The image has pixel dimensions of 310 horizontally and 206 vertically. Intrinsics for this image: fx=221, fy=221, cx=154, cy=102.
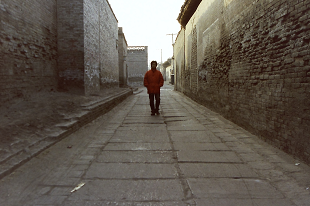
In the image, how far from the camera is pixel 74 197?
2.02 metres

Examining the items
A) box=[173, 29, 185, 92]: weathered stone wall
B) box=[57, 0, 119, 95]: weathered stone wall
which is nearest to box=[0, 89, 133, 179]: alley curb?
box=[57, 0, 119, 95]: weathered stone wall

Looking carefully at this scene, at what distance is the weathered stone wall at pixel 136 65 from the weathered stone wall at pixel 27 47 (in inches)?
1018

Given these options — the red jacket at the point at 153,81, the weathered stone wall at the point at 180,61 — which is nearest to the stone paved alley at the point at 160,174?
the red jacket at the point at 153,81

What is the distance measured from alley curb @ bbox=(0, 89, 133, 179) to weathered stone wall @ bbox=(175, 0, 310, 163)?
343 centimetres

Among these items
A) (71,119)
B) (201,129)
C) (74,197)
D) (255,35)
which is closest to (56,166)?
(74,197)

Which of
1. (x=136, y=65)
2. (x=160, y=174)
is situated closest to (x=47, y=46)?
(x=160, y=174)

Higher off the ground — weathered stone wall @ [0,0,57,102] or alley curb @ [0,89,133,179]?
weathered stone wall @ [0,0,57,102]

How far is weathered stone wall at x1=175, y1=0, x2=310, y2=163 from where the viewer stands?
2.73 m

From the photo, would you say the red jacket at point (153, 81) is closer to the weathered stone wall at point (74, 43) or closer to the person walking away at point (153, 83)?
the person walking away at point (153, 83)

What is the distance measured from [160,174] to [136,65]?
104ft

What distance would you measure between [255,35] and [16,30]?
5248 millimetres

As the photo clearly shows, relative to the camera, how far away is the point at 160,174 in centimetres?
248

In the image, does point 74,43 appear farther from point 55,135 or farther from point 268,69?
point 268,69

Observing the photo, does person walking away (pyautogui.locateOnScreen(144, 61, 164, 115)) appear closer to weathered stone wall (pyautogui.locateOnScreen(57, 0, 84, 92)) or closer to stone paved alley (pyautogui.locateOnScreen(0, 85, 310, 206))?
stone paved alley (pyautogui.locateOnScreen(0, 85, 310, 206))
